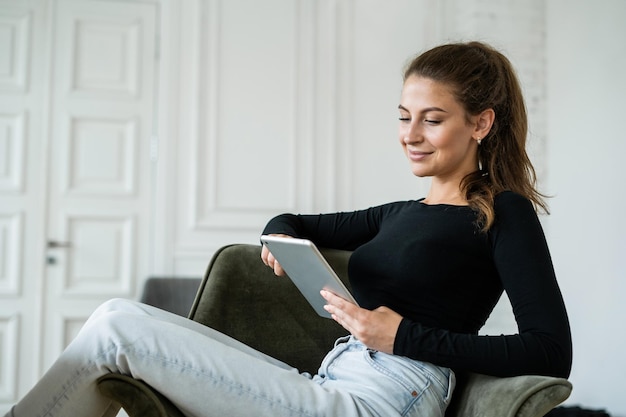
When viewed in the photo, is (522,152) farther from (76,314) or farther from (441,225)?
(76,314)

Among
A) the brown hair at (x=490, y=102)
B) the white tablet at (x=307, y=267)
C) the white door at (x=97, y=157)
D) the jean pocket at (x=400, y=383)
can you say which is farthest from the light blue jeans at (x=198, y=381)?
the white door at (x=97, y=157)

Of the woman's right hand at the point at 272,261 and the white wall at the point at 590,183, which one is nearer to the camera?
the woman's right hand at the point at 272,261

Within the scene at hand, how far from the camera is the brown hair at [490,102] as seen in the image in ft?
4.90

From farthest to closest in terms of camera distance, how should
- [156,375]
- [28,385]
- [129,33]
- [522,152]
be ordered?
[129,33], [28,385], [522,152], [156,375]

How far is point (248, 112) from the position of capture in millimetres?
3562

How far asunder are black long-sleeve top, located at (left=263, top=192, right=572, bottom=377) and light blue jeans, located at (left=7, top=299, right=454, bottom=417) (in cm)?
8

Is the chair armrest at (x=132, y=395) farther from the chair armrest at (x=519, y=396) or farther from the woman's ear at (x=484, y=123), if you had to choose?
the woman's ear at (x=484, y=123)

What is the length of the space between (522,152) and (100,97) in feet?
8.26

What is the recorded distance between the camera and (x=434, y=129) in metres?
1.49

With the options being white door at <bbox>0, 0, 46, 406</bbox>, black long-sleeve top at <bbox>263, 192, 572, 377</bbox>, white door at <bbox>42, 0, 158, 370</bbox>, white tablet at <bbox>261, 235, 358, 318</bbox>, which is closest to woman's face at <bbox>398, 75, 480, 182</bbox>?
black long-sleeve top at <bbox>263, 192, 572, 377</bbox>

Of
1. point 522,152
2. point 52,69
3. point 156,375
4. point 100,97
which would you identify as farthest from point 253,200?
point 156,375

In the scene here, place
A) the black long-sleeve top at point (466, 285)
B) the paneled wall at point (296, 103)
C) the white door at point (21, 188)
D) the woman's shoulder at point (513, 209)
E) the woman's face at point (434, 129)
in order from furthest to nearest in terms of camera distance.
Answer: the paneled wall at point (296, 103) < the white door at point (21, 188) < the woman's face at point (434, 129) < the woman's shoulder at point (513, 209) < the black long-sleeve top at point (466, 285)

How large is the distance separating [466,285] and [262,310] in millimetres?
620

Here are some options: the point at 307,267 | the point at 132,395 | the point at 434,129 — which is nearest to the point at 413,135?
the point at 434,129
